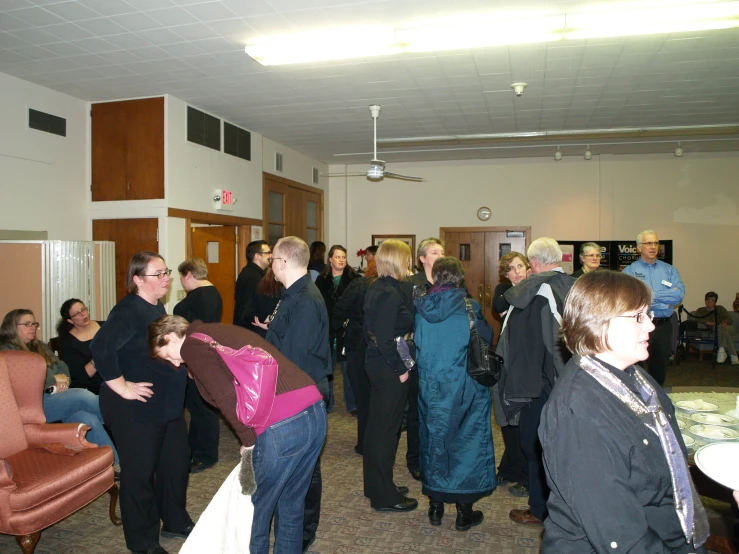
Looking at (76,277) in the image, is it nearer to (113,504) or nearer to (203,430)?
(203,430)

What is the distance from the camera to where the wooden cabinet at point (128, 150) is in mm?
5945

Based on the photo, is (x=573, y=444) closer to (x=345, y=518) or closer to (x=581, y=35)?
(x=345, y=518)

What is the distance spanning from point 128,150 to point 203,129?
0.95 m

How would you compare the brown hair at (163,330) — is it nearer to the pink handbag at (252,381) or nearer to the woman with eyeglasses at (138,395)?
the woman with eyeglasses at (138,395)

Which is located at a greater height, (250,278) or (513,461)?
(250,278)

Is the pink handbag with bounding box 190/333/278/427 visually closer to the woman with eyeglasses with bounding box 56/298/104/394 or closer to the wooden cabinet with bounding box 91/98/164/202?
the woman with eyeglasses with bounding box 56/298/104/394

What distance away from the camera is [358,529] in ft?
10.6

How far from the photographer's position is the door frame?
20.5 feet

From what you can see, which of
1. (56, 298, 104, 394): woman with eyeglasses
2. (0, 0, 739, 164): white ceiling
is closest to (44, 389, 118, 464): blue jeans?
(56, 298, 104, 394): woman with eyeglasses

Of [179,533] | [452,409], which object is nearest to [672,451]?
[452,409]

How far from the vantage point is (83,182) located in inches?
240

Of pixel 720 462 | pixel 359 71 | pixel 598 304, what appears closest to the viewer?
pixel 598 304

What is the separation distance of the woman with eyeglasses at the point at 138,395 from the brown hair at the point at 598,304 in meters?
2.07

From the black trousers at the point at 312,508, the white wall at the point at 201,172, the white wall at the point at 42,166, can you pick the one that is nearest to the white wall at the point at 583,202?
the white wall at the point at 201,172
